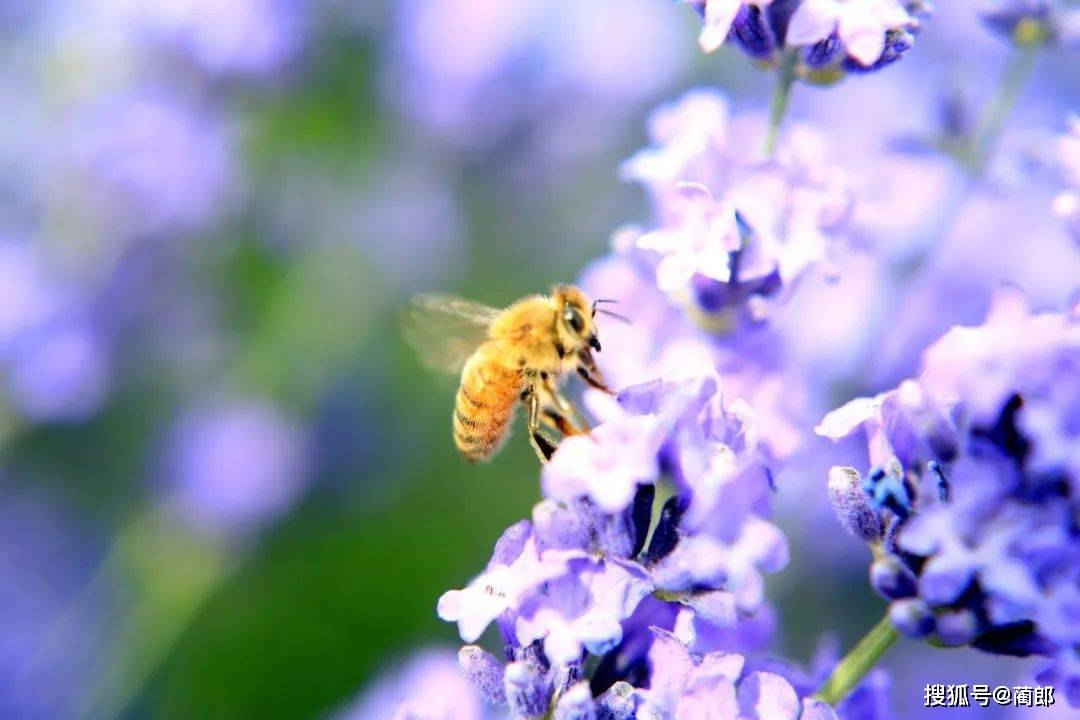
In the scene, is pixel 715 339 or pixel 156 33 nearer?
pixel 715 339

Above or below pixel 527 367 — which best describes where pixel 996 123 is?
above

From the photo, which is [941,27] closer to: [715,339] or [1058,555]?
[715,339]

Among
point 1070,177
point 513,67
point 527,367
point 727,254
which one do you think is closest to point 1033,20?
point 1070,177

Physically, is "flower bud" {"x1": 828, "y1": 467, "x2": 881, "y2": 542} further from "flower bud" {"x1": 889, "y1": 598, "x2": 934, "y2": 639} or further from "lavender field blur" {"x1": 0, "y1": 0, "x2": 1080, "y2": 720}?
"flower bud" {"x1": 889, "y1": 598, "x2": 934, "y2": 639}

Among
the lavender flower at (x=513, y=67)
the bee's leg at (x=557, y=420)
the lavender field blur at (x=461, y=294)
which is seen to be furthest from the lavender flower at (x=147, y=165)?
the bee's leg at (x=557, y=420)

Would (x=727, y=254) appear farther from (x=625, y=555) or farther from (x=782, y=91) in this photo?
(x=625, y=555)

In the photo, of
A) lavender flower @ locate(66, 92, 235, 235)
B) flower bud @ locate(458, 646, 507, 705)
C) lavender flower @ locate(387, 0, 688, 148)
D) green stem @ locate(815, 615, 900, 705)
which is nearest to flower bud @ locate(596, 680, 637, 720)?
flower bud @ locate(458, 646, 507, 705)

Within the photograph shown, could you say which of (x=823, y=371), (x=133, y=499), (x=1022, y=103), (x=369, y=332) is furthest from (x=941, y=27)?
(x=133, y=499)
